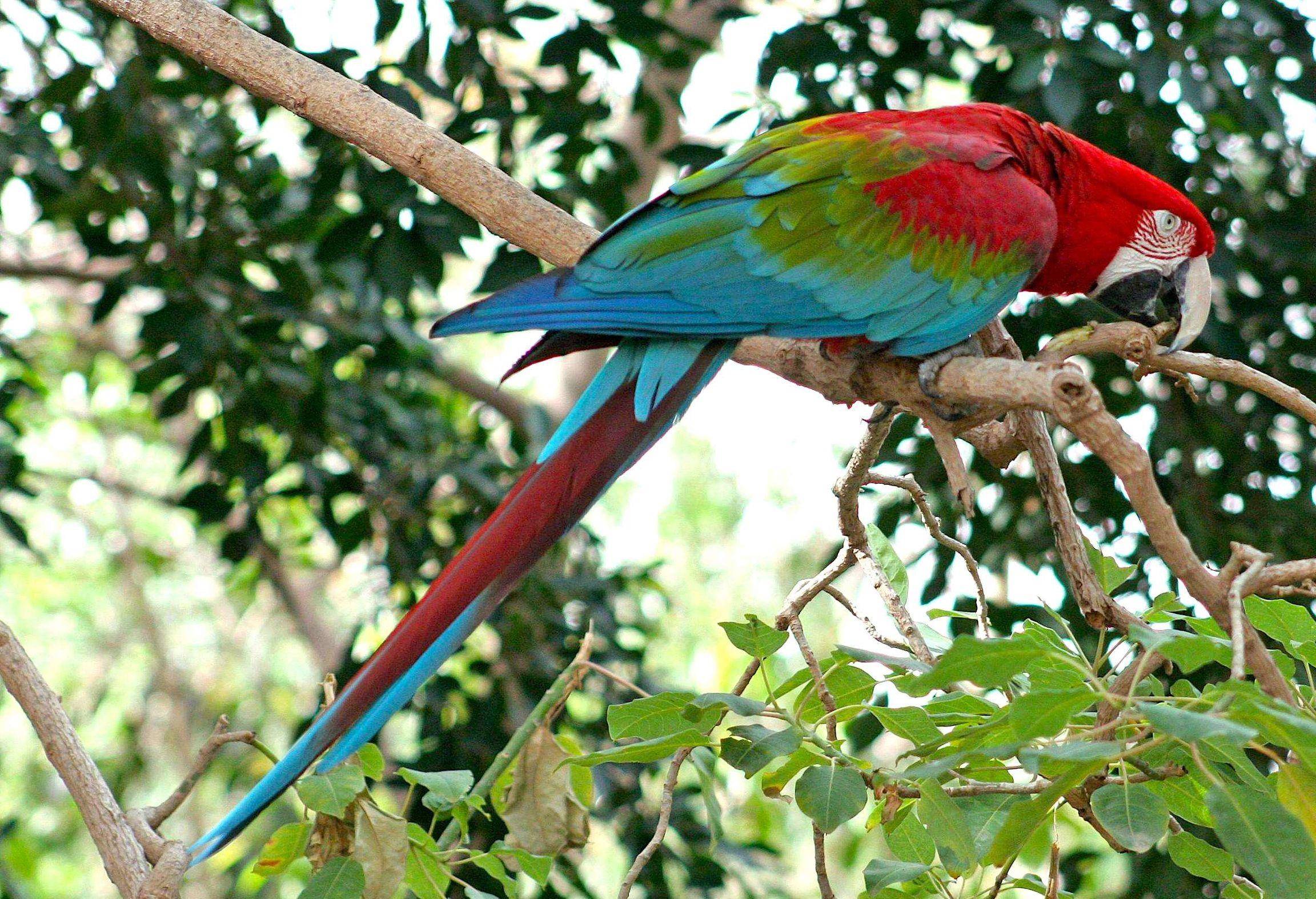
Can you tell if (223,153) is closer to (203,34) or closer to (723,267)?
(203,34)

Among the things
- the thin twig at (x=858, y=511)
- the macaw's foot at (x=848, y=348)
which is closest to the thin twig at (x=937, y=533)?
the thin twig at (x=858, y=511)

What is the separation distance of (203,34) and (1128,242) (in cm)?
103

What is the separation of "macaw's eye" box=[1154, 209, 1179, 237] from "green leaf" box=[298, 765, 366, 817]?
1.07 meters

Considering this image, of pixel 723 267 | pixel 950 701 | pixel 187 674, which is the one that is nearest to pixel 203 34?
pixel 723 267

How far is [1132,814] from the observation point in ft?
2.37

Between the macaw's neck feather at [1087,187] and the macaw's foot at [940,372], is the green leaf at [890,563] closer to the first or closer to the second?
the macaw's foot at [940,372]

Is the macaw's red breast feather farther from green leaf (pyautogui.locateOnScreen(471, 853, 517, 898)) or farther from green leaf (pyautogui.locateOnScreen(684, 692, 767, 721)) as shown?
green leaf (pyautogui.locateOnScreen(471, 853, 517, 898))

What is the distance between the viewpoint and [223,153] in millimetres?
1759

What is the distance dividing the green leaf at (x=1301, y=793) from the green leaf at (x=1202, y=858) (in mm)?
223

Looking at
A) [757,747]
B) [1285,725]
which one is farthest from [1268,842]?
[757,747]

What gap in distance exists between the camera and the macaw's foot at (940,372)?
1049 millimetres

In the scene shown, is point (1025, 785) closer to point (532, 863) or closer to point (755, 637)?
point (755, 637)

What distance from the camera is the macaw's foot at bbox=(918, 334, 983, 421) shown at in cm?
105

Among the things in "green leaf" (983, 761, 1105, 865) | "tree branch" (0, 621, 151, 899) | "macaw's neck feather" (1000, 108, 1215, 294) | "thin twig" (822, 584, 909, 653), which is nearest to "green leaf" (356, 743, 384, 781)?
"tree branch" (0, 621, 151, 899)
